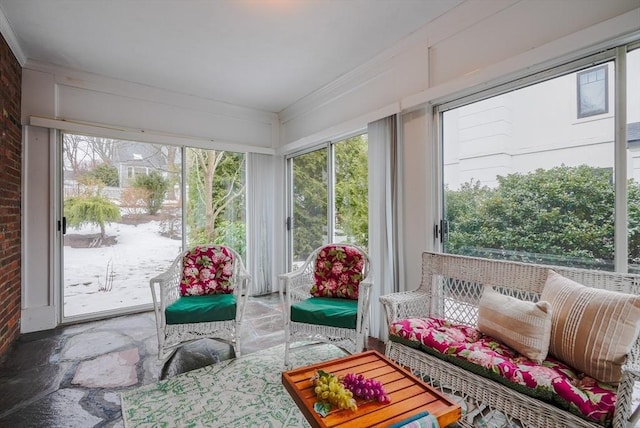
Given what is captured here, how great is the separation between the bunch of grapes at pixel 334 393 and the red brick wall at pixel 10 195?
2.93 meters

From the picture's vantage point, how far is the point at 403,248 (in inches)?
108

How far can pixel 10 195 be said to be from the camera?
2.74 meters

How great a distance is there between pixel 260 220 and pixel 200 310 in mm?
2190

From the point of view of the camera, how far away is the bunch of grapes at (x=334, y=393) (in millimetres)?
1201

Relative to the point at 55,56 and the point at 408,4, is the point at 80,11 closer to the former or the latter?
the point at 55,56

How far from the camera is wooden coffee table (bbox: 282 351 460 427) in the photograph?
1160 mm

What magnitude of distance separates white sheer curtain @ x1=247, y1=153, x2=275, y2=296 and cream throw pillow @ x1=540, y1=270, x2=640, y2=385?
11.7 ft

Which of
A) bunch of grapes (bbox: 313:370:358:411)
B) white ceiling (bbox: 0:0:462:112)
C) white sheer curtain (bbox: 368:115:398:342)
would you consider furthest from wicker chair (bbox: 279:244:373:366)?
white ceiling (bbox: 0:0:462:112)

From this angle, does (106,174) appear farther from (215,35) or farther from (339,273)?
(339,273)

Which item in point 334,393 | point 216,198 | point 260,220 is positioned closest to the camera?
point 334,393

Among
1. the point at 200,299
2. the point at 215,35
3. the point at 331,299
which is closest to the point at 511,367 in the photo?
the point at 331,299

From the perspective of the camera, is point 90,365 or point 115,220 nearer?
point 90,365

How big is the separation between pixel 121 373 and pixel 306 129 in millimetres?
3250

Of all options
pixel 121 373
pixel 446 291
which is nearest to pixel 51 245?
pixel 121 373
